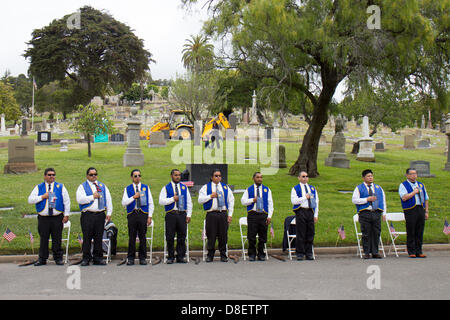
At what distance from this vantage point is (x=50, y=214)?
26.1 ft

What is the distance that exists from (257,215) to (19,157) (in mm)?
14427

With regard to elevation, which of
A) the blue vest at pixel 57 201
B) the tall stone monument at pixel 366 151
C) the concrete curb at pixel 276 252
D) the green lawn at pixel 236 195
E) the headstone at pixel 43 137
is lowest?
the concrete curb at pixel 276 252

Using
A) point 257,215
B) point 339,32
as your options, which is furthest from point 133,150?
point 257,215

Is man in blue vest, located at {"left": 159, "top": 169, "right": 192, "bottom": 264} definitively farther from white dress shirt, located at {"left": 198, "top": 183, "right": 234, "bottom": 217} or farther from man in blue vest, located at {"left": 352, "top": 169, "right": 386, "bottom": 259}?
man in blue vest, located at {"left": 352, "top": 169, "right": 386, "bottom": 259}

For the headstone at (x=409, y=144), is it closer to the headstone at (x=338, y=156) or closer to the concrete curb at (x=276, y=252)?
the headstone at (x=338, y=156)

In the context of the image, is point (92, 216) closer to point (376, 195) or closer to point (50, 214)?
point (50, 214)

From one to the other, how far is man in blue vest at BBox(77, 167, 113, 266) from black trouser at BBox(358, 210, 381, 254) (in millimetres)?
4959

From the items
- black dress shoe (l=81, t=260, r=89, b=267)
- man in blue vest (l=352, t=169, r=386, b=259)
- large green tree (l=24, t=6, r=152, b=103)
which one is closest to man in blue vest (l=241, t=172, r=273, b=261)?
man in blue vest (l=352, t=169, r=386, b=259)

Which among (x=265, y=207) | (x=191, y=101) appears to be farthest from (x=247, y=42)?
(x=191, y=101)

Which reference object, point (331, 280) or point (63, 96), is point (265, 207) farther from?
point (63, 96)

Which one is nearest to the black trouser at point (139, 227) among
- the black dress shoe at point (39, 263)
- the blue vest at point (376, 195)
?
the black dress shoe at point (39, 263)

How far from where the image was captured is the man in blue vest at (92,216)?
25.8 ft

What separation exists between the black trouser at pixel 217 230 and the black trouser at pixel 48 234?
2728 millimetres

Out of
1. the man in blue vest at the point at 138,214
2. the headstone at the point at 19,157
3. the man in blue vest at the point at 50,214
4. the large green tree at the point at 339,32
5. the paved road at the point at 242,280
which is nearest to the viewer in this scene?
the paved road at the point at 242,280
